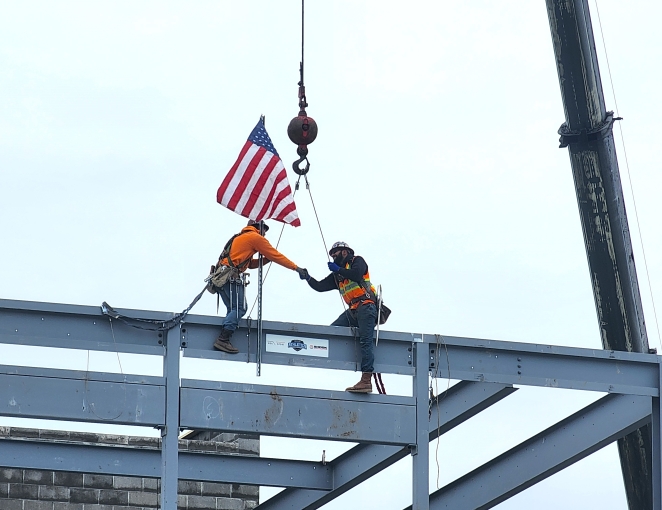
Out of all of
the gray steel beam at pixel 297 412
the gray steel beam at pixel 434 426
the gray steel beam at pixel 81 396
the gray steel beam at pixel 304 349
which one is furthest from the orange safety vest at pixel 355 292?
the gray steel beam at pixel 81 396

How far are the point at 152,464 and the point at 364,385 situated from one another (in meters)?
3.45

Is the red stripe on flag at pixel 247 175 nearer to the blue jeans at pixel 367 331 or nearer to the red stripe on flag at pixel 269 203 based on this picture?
the red stripe on flag at pixel 269 203

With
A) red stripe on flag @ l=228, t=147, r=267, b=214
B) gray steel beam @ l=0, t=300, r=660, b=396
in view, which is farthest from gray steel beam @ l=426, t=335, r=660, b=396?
red stripe on flag @ l=228, t=147, r=267, b=214

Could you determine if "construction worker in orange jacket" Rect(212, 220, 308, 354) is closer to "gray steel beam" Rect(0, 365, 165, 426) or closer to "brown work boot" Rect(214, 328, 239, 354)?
"brown work boot" Rect(214, 328, 239, 354)

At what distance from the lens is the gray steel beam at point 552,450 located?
16.7 meters

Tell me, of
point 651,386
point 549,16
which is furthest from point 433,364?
point 549,16

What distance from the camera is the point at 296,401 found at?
15.4 meters

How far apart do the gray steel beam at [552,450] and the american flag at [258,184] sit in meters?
3.92

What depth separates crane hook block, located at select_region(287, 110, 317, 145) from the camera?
57.4 ft

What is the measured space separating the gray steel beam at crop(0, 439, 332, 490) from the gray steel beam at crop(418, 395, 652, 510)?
6.60 ft

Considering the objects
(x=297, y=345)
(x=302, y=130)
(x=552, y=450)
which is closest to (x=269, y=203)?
(x=302, y=130)

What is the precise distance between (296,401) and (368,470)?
245 cm

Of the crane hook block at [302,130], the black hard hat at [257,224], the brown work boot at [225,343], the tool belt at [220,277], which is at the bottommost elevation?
the brown work boot at [225,343]

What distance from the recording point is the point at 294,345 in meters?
15.5
